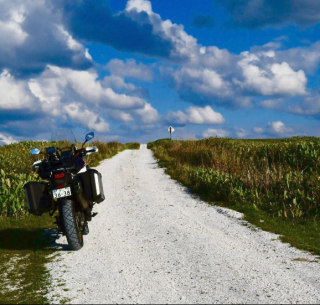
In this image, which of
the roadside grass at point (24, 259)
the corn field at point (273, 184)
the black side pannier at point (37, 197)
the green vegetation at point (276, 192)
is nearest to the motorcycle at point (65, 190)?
the black side pannier at point (37, 197)

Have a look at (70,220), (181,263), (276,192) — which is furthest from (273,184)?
(70,220)

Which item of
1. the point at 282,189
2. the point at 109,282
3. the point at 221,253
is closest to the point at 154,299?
the point at 109,282

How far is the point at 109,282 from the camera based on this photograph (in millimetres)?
5082

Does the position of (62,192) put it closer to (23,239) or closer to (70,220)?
(70,220)

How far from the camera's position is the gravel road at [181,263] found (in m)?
4.58

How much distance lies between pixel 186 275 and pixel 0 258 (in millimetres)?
3664

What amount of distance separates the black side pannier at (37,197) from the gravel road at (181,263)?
0.99m

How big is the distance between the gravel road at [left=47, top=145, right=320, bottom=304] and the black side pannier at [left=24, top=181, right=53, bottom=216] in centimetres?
99

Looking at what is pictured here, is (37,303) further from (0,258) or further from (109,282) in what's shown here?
(0,258)

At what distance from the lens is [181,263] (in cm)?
583

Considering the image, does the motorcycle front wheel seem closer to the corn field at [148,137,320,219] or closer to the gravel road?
the gravel road

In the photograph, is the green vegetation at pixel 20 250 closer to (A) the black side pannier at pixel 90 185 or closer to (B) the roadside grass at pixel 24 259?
(B) the roadside grass at pixel 24 259

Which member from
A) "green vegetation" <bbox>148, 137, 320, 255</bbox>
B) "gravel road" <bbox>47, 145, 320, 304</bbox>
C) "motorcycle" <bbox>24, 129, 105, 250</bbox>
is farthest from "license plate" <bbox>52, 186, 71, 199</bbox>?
"green vegetation" <bbox>148, 137, 320, 255</bbox>

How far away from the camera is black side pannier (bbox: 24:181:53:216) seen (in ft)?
20.6
